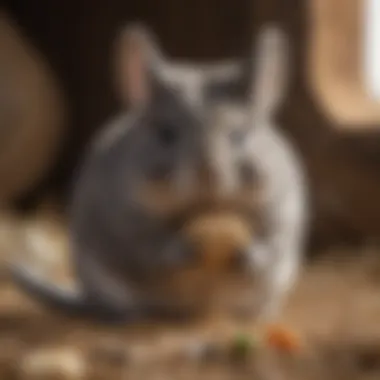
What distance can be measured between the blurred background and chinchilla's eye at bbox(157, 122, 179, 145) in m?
0.23

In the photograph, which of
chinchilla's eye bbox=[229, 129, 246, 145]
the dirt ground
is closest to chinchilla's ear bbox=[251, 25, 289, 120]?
chinchilla's eye bbox=[229, 129, 246, 145]

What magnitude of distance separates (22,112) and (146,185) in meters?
0.43

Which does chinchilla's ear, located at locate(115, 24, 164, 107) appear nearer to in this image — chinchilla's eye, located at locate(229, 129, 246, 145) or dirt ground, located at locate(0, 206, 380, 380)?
chinchilla's eye, located at locate(229, 129, 246, 145)

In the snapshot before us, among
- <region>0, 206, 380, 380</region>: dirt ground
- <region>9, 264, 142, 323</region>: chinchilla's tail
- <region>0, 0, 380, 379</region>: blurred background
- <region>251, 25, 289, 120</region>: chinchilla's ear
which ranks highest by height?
<region>0, 0, 380, 379</region>: blurred background

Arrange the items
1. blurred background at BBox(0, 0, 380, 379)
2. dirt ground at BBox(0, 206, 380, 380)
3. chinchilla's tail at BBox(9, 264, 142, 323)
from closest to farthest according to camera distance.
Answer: dirt ground at BBox(0, 206, 380, 380)
chinchilla's tail at BBox(9, 264, 142, 323)
blurred background at BBox(0, 0, 380, 379)

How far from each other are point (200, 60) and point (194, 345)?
1.69 feet

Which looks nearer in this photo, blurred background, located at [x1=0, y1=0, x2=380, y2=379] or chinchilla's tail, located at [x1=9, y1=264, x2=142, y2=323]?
chinchilla's tail, located at [x1=9, y1=264, x2=142, y2=323]

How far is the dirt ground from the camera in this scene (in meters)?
0.66

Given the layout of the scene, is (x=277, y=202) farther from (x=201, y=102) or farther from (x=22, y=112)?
(x=22, y=112)

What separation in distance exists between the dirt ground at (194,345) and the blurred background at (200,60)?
4cm

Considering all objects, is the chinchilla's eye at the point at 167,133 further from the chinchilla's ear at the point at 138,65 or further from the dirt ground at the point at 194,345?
the dirt ground at the point at 194,345

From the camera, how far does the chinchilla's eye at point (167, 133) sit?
0.73 m

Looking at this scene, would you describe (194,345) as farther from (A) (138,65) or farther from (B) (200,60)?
(B) (200,60)

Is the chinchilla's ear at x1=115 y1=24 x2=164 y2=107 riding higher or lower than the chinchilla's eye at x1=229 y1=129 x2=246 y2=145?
higher
